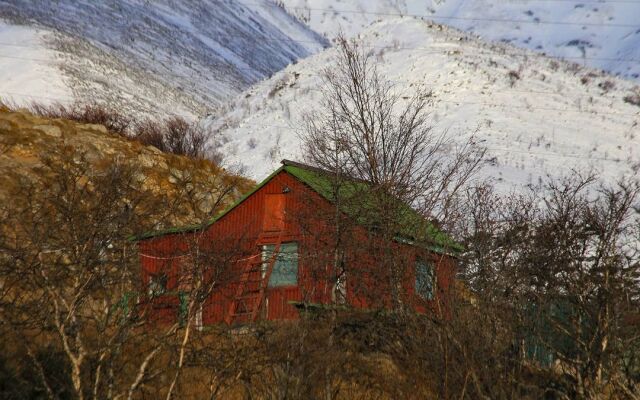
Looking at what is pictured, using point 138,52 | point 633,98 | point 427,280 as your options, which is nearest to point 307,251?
point 427,280

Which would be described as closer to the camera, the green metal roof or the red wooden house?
the red wooden house

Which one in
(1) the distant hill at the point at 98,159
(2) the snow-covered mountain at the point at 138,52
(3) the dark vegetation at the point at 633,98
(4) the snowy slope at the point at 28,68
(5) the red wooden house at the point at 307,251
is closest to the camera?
(5) the red wooden house at the point at 307,251

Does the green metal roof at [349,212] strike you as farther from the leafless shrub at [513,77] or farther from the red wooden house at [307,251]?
the leafless shrub at [513,77]

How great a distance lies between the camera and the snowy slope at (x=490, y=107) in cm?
4522

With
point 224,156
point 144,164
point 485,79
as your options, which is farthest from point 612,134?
point 144,164

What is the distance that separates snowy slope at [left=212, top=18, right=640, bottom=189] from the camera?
45.2m

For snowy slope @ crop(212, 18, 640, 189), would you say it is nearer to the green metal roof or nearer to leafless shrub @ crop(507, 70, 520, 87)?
leafless shrub @ crop(507, 70, 520, 87)

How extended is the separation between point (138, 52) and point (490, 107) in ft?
179

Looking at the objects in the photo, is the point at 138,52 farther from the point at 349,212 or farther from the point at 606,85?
the point at 349,212

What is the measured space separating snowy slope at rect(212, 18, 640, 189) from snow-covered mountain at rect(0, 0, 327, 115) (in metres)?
12.2

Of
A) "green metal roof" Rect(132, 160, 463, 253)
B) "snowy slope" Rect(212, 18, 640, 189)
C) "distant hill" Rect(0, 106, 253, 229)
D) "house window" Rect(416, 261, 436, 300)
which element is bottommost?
"house window" Rect(416, 261, 436, 300)

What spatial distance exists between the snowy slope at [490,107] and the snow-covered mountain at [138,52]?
1224 cm

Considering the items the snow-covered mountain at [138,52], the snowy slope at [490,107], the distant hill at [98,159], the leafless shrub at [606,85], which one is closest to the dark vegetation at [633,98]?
the snowy slope at [490,107]

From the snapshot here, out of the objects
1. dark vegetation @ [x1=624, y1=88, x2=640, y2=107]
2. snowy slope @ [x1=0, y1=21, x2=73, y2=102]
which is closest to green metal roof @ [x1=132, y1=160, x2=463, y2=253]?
snowy slope @ [x1=0, y1=21, x2=73, y2=102]
